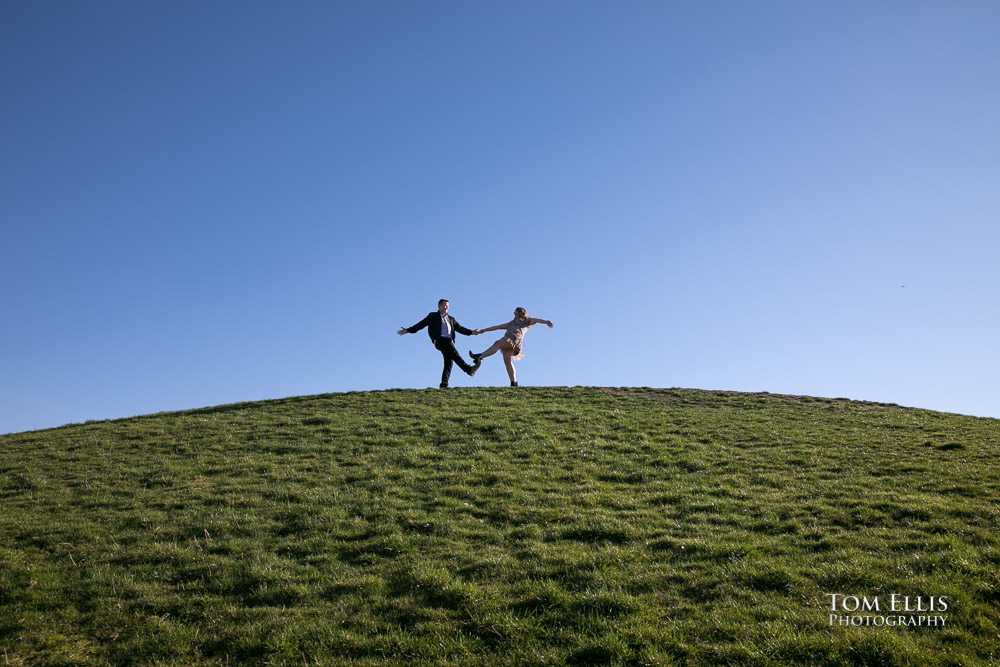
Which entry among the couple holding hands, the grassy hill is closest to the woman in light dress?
the couple holding hands

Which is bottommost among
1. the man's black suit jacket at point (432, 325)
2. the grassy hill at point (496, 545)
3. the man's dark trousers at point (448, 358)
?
the grassy hill at point (496, 545)

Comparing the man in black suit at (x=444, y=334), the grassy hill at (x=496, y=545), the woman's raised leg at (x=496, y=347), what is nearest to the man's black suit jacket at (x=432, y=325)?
the man in black suit at (x=444, y=334)

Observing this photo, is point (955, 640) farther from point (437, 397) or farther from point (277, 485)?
point (437, 397)

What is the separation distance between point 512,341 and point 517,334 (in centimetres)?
44

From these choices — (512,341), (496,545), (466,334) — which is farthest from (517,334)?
(496,545)

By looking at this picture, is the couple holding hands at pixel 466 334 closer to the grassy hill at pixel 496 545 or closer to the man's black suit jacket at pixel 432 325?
the man's black suit jacket at pixel 432 325

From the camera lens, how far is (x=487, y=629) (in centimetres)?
742

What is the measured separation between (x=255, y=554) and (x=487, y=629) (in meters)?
4.62

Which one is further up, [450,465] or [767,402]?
[767,402]

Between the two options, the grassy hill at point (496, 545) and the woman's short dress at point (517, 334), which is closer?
the grassy hill at point (496, 545)

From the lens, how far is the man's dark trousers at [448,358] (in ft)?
85.1

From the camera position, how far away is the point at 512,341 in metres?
26.4

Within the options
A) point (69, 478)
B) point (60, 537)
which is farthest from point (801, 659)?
point (69, 478)

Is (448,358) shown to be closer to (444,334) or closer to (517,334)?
(444,334)
